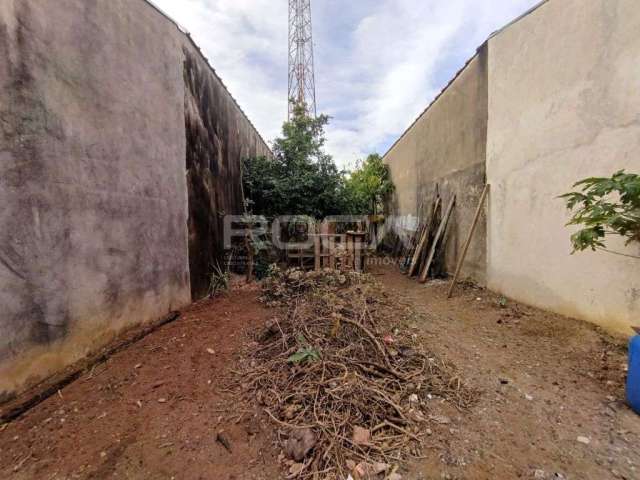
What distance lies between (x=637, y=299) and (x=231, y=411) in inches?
134

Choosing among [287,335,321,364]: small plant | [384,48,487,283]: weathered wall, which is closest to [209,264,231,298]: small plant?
[287,335,321,364]: small plant

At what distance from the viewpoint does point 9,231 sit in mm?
1731

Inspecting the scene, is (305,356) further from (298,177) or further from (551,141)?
(298,177)

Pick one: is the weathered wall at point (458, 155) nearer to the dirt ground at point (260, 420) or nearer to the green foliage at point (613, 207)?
the dirt ground at point (260, 420)

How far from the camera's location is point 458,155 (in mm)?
5043

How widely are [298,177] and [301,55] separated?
6.68 metres

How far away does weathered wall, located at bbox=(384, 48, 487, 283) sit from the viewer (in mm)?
4344

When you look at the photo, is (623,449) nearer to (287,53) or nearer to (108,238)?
(108,238)

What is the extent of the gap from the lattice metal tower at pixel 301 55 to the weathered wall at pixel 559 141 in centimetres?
700

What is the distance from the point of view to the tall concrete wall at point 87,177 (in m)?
1.77

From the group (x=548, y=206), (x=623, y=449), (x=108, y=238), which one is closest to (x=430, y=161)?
(x=548, y=206)

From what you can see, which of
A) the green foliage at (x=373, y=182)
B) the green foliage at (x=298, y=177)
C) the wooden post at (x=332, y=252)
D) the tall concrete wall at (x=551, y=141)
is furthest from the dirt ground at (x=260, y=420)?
the green foliage at (x=373, y=182)

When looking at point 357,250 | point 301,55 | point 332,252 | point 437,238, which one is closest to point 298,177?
point 332,252

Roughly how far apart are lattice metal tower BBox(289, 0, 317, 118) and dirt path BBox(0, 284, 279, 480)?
9035 mm
